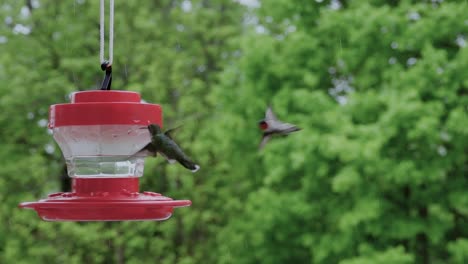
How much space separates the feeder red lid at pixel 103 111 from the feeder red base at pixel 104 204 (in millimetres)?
266

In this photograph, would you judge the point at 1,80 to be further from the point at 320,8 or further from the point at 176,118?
the point at 320,8

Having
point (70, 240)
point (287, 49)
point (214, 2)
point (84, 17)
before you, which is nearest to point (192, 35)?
point (214, 2)

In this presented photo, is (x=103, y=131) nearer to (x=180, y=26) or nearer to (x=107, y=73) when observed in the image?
(x=107, y=73)

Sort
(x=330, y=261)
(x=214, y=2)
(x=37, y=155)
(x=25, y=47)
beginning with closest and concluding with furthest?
(x=330, y=261) → (x=37, y=155) → (x=25, y=47) → (x=214, y=2)

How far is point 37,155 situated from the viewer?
12.2 m

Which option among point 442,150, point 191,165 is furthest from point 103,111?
point 442,150

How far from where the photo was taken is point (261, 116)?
1205cm

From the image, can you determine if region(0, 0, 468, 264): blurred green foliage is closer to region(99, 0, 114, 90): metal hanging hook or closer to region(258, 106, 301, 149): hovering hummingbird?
region(258, 106, 301, 149): hovering hummingbird

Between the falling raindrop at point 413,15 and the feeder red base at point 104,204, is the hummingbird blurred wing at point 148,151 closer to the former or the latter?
the feeder red base at point 104,204

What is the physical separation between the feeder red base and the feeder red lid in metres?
0.27

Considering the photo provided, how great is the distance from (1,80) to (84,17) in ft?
6.19

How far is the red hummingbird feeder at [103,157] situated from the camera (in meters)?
2.50

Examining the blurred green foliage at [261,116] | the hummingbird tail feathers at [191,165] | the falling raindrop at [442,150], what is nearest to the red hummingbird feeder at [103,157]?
the hummingbird tail feathers at [191,165]

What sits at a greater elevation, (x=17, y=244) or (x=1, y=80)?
(x=1, y=80)
